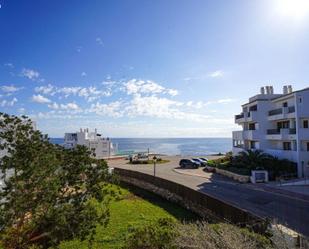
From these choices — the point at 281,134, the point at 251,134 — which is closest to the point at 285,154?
the point at 281,134

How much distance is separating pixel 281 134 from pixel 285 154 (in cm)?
236

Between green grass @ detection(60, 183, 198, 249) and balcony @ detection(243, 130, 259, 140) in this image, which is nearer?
green grass @ detection(60, 183, 198, 249)

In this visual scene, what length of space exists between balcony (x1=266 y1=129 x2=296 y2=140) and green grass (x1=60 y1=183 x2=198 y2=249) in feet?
54.5

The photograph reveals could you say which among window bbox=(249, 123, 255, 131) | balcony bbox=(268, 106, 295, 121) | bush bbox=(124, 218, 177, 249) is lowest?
bush bbox=(124, 218, 177, 249)

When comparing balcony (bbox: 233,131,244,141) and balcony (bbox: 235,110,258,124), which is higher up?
balcony (bbox: 235,110,258,124)

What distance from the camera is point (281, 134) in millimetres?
37875

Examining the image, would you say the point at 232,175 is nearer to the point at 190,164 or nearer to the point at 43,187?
the point at 190,164

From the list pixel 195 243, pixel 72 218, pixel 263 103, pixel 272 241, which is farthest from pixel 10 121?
pixel 263 103

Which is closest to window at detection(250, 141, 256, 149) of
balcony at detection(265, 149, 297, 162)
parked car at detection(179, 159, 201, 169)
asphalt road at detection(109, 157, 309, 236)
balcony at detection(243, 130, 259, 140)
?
balcony at detection(243, 130, 259, 140)

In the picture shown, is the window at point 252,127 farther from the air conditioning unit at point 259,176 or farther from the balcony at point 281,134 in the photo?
the air conditioning unit at point 259,176

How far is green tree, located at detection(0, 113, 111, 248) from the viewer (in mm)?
11453

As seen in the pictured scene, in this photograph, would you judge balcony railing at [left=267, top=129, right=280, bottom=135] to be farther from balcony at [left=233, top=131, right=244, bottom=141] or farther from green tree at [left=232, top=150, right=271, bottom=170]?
balcony at [left=233, top=131, right=244, bottom=141]

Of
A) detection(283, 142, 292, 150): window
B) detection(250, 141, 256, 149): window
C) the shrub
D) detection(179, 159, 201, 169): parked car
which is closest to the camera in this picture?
the shrub

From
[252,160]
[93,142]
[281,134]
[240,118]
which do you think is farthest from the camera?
[93,142]
